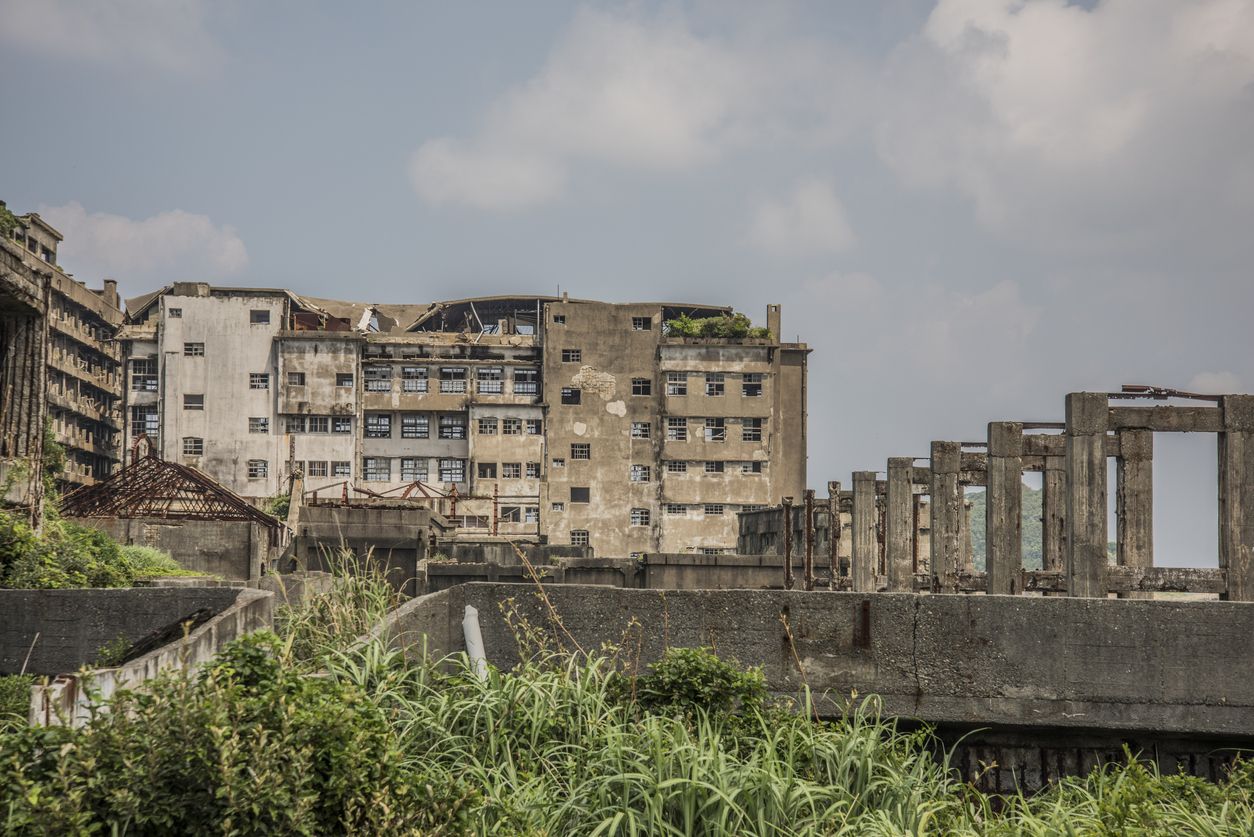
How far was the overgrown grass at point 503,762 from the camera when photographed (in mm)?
4941

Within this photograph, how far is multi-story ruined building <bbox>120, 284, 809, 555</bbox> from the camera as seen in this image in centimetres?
6103

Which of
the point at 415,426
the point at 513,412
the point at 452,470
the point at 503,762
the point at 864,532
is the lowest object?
the point at 503,762

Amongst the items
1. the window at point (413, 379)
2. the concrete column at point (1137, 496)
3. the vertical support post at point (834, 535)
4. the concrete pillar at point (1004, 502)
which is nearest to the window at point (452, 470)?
the window at point (413, 379)

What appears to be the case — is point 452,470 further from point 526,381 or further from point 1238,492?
point 1238,492

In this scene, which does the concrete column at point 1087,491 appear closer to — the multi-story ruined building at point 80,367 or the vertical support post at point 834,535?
the vertical support post at point 834,535

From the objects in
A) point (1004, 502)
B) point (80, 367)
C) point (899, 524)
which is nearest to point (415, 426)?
point (80, 367)

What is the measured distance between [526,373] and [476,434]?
400cm

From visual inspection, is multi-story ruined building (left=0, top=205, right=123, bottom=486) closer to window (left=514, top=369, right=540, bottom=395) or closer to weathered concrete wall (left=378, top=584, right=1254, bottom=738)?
window (left=514, top=369, right=540, bottom=395)

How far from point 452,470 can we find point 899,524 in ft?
142

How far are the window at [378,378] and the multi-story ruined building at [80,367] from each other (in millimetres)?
14006

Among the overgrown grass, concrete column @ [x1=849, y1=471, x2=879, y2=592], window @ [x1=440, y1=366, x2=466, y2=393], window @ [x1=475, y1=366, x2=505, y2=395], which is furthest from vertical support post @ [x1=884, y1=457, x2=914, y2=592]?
window @ [x1=440, y1=366, x2=466, y2=393]

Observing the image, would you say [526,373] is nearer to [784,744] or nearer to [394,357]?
[394,357]

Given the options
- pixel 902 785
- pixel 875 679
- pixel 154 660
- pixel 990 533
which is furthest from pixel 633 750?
pixel 990 533

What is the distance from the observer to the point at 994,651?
815 centimetres
